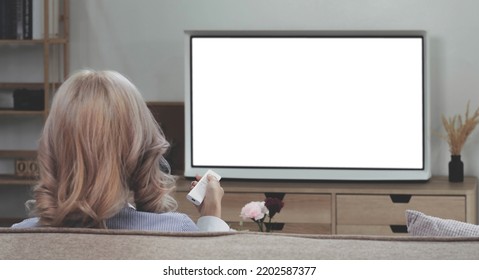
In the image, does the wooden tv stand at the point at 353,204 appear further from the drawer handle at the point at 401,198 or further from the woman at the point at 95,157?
the woman at the point at 95,157

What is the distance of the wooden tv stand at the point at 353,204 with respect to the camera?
4723 mm

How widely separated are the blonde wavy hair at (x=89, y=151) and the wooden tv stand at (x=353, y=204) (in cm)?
281

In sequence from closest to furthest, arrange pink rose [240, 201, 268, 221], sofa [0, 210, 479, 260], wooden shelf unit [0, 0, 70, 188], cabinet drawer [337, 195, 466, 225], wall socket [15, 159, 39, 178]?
sofa [0, 210, 479, 260] → pink rose [240, 201, 268, 221] → cabinet drawer [337, 195, 466, 225] → wooden shelf unit [0, 0, 70, 188] → wall socket [15, 159, 39, 178]

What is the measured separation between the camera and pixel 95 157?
1.92m

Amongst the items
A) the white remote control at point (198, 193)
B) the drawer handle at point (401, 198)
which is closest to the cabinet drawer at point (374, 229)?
the drawer handle at point (401, 198)

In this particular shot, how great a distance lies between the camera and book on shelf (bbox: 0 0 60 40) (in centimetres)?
517

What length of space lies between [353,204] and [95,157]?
3.01 meters

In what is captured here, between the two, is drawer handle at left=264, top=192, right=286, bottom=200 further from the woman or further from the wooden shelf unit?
the woman

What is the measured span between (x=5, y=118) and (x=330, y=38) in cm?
203

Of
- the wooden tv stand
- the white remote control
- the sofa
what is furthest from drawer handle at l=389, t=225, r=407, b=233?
the sofa

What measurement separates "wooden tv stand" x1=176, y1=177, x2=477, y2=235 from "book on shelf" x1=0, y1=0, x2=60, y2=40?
1.27m

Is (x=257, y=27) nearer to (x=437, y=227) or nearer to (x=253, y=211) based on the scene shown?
(x=253, y=211)

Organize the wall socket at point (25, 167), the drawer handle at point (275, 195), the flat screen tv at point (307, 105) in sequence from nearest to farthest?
the drawer handle at point (275, 195) → the flat screen tv at point (307, 105) → the wall socket at point (25, 167)
